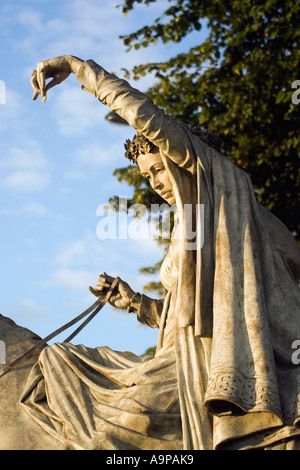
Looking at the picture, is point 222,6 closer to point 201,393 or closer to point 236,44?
point 236,44

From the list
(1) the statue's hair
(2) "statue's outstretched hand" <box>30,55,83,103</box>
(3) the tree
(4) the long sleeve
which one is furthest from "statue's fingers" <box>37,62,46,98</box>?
(3) the tree

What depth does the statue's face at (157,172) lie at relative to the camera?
8992 mm

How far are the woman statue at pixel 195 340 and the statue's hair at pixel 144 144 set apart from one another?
0.7 inches

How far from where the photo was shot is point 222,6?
51.4 ft

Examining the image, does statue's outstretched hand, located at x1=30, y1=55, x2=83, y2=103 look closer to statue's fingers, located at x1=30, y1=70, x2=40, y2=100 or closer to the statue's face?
statue's fingers, located at x1=30, y1=70, x2=40, y2=100

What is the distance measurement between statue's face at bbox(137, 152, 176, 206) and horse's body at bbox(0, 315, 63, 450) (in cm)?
153

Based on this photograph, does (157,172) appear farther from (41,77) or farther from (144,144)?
(41,77)

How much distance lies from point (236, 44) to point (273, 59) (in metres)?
0.54

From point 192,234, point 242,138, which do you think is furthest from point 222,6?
point 192,234

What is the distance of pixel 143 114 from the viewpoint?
8.34m

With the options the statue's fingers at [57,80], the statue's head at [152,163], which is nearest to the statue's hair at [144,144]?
the statue's head at [152,163]

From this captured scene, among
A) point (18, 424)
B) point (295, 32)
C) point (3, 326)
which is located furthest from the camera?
point (295, 32)
